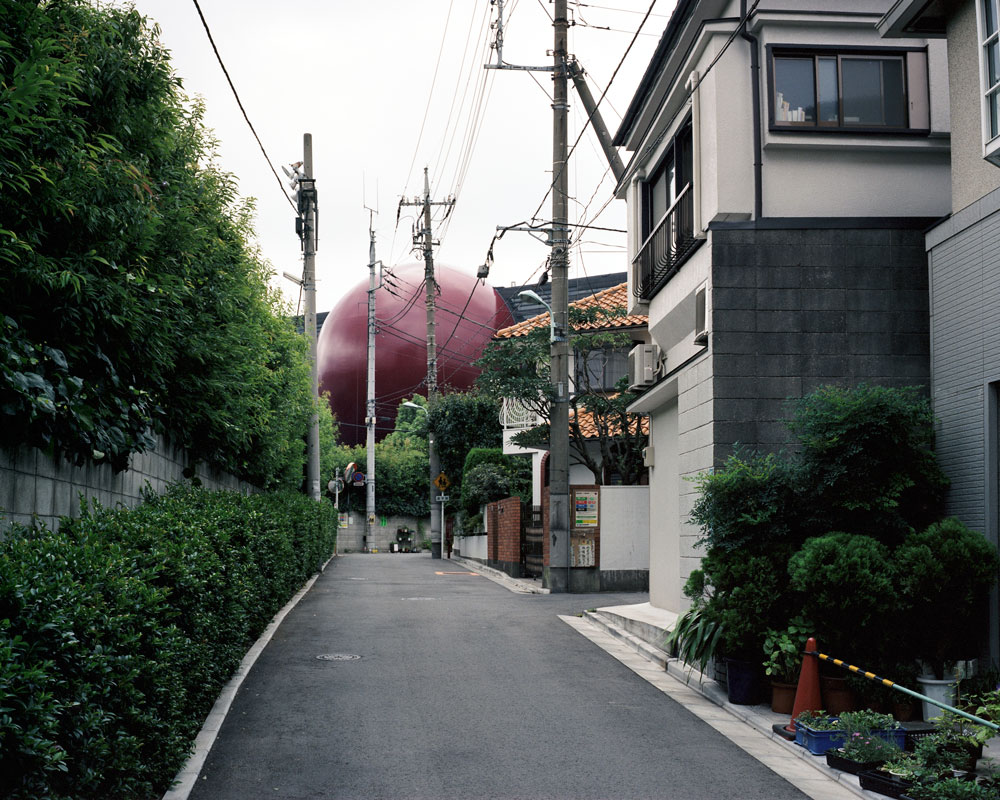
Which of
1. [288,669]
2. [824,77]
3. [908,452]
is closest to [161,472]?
[288,669]

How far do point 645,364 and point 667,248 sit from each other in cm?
231

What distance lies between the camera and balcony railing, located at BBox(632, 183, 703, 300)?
12781 millimetres

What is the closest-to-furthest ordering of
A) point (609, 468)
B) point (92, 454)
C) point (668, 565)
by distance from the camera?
1. point (92, 454)
2. point (668, 565)
3. point (609, 468)

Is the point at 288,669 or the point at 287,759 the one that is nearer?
the point at 287,759

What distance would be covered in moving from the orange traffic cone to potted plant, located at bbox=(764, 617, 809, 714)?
0.41 metres

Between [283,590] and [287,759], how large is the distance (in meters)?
9.43

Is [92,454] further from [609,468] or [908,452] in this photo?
[609,468]

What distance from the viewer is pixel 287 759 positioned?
7.26 metres

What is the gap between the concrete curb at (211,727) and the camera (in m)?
6.30

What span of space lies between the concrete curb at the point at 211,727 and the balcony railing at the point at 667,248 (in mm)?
7052

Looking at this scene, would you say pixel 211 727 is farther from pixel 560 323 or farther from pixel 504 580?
pixel 504 580

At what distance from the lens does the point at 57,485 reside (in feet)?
25.4

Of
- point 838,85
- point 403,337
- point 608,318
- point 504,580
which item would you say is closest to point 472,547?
point 504,580

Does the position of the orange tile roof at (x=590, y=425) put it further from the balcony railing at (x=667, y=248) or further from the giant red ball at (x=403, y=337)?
the giant red ball at (x=403, y=337)
